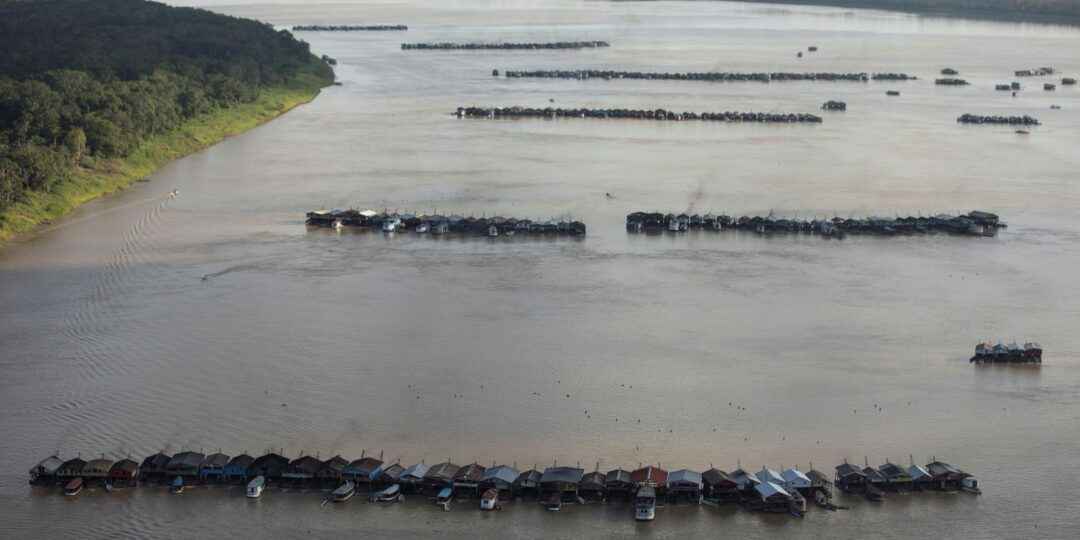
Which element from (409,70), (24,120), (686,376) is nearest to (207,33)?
(409,70)

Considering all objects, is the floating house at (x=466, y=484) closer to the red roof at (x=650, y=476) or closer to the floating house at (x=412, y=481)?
the floating house at (x=412, y=481)

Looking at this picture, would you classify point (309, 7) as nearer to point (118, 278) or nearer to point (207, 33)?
point (207, 33)

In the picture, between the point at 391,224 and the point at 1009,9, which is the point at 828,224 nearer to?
the point at 391,224

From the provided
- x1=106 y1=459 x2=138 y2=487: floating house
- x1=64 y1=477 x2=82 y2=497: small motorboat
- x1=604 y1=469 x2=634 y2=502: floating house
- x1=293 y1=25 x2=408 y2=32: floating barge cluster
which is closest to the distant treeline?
x1=293 y1=25 x2=408 y2=32: floating barge cluster

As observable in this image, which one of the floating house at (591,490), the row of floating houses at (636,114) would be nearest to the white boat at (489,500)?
the floating house at (591,490)

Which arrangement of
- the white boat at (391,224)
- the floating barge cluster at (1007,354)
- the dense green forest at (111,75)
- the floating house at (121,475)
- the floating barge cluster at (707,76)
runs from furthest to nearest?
the floating barge cluster at (707,76) → the dense green forest at (111,75) → the white boat at (391,224) → the floating barge cluster at (1007,354) → the floating house at (121,475)

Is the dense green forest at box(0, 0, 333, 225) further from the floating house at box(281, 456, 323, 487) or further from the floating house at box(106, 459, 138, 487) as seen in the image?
the floating house at box(281, 456, 323, 487)
